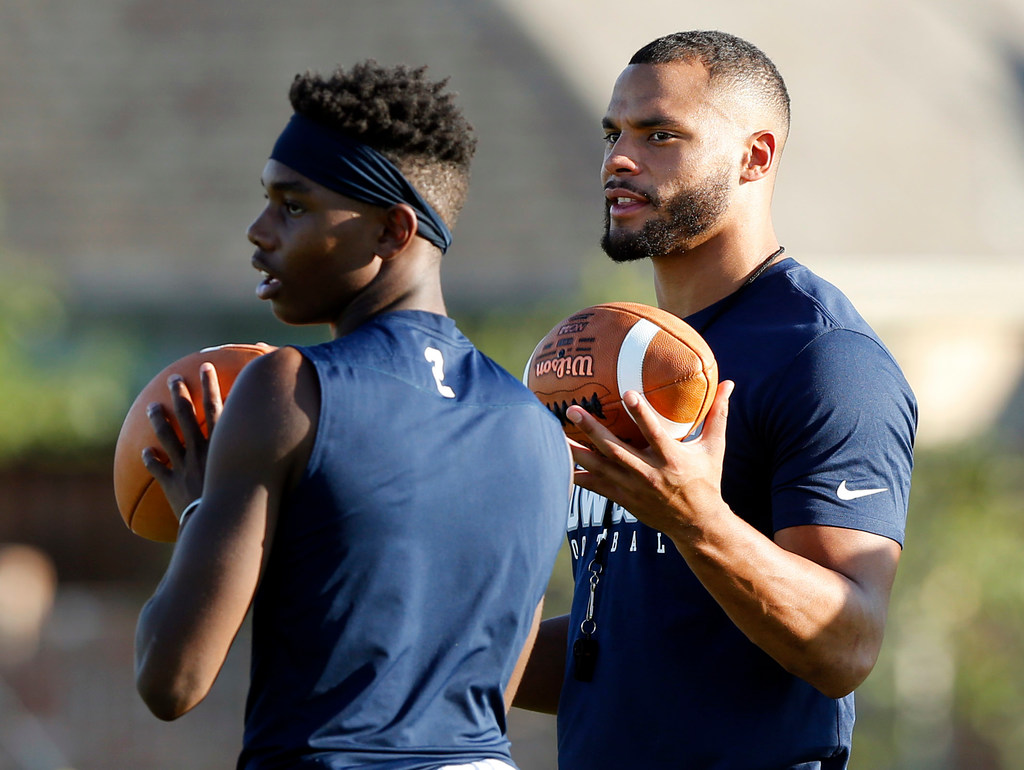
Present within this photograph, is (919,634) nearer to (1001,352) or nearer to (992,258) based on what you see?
(1001,352)

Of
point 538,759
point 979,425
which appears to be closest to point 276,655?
point 538,759

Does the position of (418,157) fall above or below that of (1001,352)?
above

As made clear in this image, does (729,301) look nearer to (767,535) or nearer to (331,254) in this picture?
(767,535)

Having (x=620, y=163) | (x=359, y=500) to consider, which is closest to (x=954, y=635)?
(x=620, y=163)

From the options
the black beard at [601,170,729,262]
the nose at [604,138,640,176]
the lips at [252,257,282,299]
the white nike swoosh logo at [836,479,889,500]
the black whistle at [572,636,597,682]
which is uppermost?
the nose at [604,138,640,176]

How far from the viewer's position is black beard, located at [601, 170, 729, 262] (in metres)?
3.41

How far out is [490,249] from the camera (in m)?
15.5

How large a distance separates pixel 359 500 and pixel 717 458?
89 centimetres

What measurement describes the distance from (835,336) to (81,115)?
16.1 m

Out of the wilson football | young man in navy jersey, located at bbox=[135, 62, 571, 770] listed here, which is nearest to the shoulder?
young man in navy jersey, located at bbox=[135, 62, 571, 770]

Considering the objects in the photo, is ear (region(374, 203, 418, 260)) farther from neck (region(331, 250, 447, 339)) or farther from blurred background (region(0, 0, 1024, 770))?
blurred background (region(0, 0, 1024, 770))

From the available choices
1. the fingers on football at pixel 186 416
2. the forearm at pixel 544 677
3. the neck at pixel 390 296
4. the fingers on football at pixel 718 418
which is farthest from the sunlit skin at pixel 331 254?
the forearm at pixel 544 677

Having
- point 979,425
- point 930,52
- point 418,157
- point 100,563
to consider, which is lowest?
point 100,563

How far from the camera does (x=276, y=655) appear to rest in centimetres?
235
